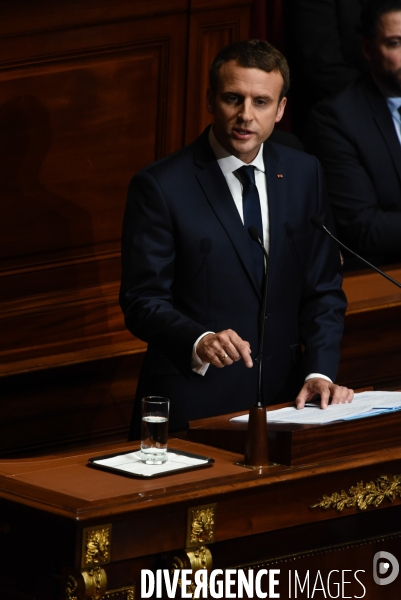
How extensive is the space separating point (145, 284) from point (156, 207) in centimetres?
19

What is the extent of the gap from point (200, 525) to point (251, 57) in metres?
1.13

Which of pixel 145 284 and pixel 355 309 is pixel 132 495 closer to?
pixel 145 284

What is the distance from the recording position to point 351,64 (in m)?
4.54

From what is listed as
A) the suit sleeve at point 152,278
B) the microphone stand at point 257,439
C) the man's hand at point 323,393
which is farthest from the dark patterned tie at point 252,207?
the microphone stand at point 257,439

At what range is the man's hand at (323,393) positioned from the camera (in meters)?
2.69

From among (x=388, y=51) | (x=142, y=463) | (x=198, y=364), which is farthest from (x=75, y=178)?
(x=142, y=463)

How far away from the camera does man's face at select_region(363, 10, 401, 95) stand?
13.8 ft

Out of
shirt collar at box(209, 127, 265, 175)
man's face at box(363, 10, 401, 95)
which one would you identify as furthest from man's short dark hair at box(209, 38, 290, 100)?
man's face at box(363, 10, 401, 95)

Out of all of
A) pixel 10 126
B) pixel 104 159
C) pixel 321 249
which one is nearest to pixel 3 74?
pixel 10 126

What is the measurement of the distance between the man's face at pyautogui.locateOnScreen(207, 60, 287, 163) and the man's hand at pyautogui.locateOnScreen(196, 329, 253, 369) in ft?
1.73

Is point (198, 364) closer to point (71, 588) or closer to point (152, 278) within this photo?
point (152, 278)

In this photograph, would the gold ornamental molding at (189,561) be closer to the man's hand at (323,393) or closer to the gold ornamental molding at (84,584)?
the gold ornamental molding at (84,584)

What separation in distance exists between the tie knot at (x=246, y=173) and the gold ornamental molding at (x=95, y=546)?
1053 millimetres

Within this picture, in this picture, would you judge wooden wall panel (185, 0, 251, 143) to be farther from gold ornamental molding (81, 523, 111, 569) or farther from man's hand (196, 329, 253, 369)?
gold ornamental molding (81, 523, 111, 569)
